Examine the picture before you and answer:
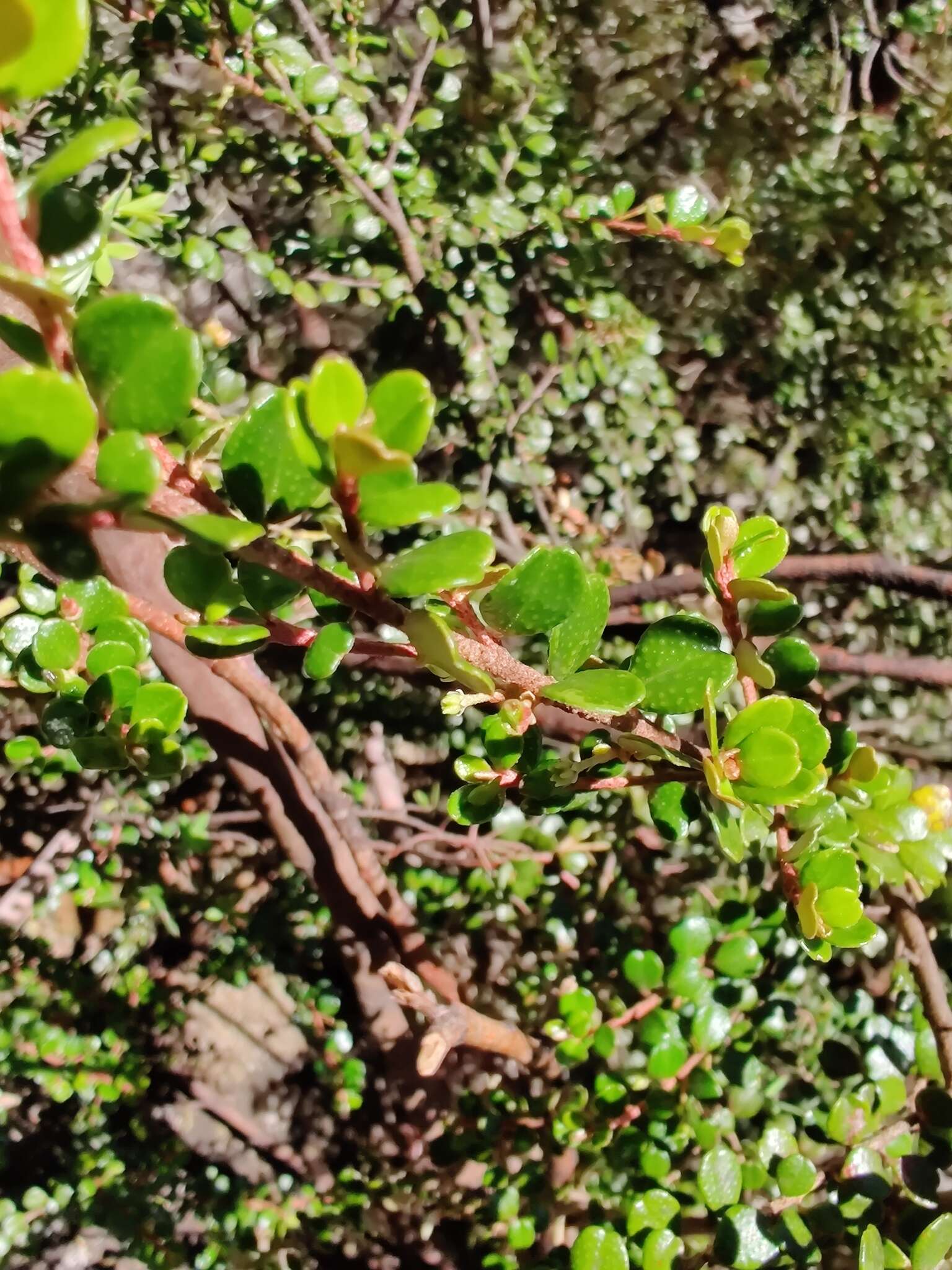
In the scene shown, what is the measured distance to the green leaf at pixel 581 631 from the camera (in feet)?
1.36

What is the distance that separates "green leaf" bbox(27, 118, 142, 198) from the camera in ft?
0.73

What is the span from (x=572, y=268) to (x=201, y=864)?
1384 millimetres

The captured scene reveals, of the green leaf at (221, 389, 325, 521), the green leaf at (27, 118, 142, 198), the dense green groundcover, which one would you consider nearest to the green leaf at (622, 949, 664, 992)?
the dense green groundcover

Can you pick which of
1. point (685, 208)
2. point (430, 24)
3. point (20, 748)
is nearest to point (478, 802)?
point (20, 748)

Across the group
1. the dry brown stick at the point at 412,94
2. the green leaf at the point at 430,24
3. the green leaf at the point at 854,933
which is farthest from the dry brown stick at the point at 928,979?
the green leaf at the point at 430,24

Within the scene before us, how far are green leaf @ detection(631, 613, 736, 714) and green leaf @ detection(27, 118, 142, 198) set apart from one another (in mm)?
322

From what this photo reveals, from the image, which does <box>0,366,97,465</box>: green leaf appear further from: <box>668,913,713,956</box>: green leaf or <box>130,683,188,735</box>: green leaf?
<box>668,913,713,956</box>: green leaf

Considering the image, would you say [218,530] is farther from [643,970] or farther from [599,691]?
[643,970]

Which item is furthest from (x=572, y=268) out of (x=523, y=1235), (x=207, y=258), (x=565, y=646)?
(x=523, y=1235)

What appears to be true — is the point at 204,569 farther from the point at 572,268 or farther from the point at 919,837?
the point at 572,268

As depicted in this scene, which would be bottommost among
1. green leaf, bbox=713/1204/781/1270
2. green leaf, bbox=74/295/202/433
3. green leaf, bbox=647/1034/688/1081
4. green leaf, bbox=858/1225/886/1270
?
green leaf, bbox=647/1034/688/1081

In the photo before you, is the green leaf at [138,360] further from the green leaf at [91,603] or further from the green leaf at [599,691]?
the green leaf at [91,603]

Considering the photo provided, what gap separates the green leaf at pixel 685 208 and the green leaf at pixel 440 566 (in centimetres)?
100

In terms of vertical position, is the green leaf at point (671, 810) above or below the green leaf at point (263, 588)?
below
